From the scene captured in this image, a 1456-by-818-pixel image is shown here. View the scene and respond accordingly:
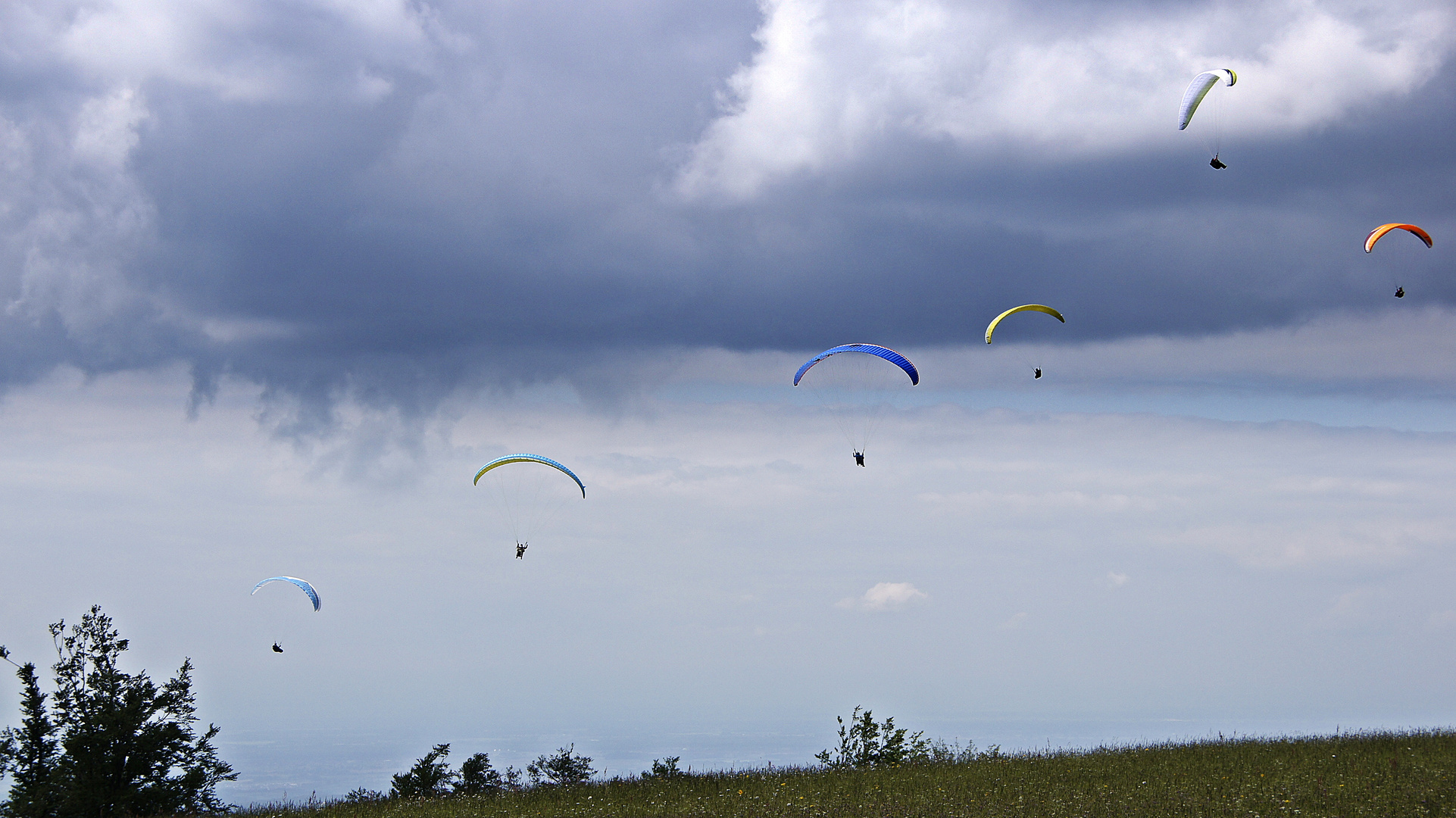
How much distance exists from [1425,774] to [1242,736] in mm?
6665

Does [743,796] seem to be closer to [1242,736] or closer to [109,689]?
[1242,736]

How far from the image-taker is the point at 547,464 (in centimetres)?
3509

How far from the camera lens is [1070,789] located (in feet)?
71.3

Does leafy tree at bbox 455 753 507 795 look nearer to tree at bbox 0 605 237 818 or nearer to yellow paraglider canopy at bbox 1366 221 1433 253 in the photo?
tree at bbox 0 605 237 818

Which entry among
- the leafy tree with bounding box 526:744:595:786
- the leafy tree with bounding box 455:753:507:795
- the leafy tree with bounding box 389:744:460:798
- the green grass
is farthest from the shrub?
the leafy tree with bounding box 389:744:460:798

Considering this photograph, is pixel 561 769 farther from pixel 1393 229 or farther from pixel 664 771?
pixel 1393 229

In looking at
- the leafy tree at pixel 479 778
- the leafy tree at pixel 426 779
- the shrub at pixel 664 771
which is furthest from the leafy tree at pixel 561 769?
the leafy tree at pixel 426 779

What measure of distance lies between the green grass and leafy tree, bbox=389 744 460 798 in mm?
1578

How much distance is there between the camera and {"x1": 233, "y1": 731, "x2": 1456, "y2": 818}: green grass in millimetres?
19906

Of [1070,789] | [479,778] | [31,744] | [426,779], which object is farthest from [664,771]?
[31,744]

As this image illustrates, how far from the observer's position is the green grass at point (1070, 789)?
19.9 m

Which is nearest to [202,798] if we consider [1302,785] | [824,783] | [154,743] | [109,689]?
[154,743]

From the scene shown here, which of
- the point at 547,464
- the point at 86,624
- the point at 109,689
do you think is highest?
the point at 547,464

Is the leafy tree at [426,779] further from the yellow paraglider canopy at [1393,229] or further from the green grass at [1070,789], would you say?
the yellow paraglider canopy at [1393,229]
